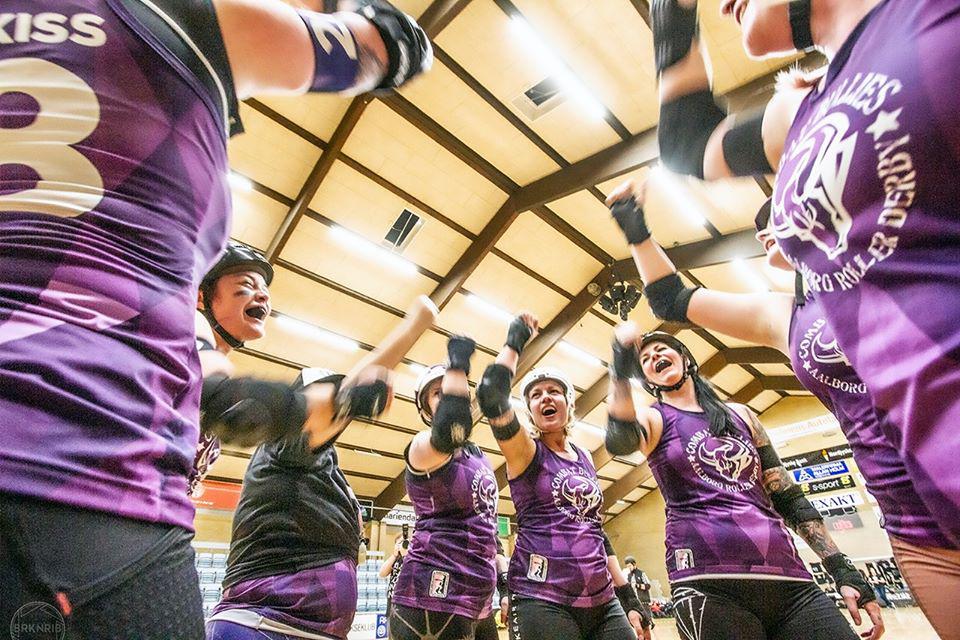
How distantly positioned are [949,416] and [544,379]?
270cm

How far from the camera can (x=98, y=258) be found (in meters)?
0.56

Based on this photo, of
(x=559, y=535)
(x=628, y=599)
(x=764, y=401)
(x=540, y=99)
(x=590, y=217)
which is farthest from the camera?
(x=764, y=401)

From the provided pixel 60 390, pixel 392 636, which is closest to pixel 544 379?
pixel 392 636

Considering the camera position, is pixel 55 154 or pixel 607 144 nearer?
pixel 55 154

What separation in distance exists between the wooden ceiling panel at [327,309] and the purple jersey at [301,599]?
26.8ft

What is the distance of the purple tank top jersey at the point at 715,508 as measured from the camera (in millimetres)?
1942

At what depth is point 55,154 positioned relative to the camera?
1.92 feet

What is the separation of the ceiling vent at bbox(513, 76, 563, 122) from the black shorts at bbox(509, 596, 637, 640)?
6.83m

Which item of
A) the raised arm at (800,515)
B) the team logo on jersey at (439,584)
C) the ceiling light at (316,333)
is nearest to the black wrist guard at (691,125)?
the raised arm at (800,515)

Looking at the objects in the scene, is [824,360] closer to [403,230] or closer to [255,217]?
[403,230]

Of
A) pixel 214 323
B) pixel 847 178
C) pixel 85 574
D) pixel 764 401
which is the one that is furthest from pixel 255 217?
pixel 764 401

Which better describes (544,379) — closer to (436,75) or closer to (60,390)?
(60,390)

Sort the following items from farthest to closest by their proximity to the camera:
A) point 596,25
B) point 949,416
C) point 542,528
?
point 596,25
point 542,528
point 949,416

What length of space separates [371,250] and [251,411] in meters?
8.91
